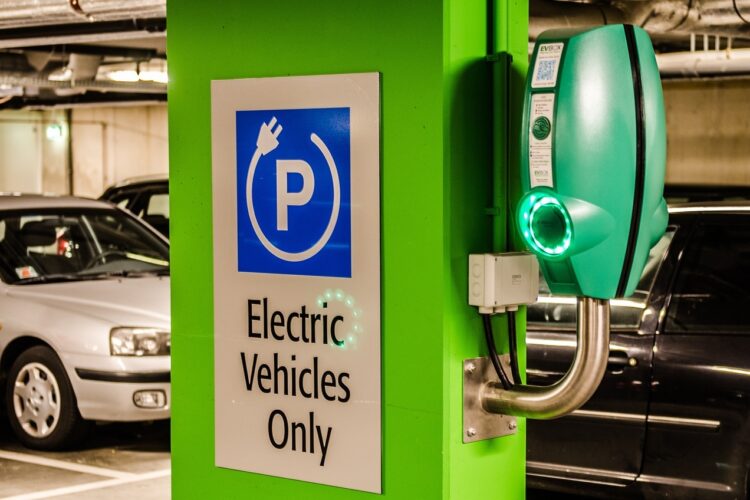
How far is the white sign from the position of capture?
11.6 ft

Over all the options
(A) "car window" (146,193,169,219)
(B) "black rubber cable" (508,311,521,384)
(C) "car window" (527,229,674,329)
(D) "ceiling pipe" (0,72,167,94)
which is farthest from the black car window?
(D) "ceiling pipe" (0,72,167,94)

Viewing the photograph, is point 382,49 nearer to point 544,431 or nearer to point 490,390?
point 490,390

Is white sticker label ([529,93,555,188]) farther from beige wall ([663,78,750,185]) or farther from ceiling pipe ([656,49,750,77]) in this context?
beige wall ([663,78,750,185])

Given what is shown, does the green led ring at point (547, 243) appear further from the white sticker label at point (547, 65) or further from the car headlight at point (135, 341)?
the car headlight at point (135, 341)

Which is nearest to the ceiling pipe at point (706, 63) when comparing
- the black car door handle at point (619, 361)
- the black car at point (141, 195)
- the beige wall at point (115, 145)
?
the black car at point (141, 195)

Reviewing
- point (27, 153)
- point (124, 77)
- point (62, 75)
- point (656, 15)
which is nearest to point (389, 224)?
point (656, 15)

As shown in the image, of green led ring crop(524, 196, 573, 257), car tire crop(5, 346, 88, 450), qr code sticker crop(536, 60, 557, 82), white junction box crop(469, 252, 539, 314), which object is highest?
qr code sticker crop(536, 60, 557, 82)

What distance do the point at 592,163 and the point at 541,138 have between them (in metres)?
0.13

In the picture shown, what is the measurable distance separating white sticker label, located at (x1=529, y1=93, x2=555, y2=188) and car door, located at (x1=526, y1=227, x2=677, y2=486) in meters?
3.14

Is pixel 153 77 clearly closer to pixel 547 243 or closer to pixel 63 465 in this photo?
pixel 63 465

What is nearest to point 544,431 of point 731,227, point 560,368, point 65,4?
point 560,368

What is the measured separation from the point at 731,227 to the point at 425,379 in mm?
3292

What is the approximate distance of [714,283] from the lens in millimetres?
6215

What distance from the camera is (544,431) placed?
638 centimetres
